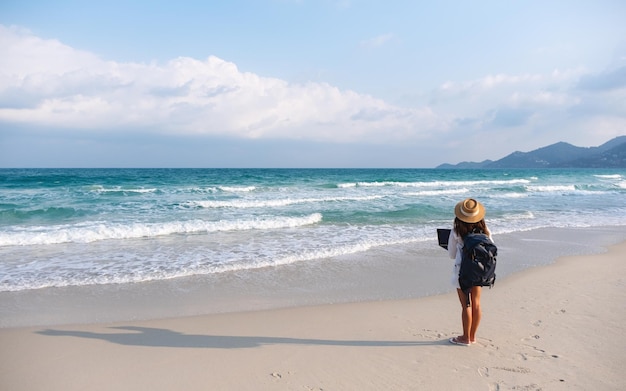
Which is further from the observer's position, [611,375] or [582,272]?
[582,272]

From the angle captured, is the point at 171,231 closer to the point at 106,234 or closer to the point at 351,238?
the point at 106,234

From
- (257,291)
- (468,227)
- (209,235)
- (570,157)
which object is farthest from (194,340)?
(570,157)

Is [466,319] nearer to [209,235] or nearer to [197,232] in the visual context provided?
[209,235]

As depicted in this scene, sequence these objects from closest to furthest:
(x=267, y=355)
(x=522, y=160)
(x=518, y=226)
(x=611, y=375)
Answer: (x=611, y=375) < (x=267, y=355) < (x=518, y=226) < (x=522, y=160)

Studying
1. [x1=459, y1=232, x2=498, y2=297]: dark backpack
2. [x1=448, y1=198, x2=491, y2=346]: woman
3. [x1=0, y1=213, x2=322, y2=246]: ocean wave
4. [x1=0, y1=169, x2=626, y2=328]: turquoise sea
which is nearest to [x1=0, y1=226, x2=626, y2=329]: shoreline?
[x1=0, y1=169, x2=626, y2=328]: turquoise sea

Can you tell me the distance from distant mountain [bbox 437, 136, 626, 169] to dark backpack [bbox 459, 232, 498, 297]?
138727mm

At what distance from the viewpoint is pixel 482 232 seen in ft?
13.8

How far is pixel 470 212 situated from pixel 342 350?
197 cm

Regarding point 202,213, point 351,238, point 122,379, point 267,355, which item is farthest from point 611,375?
point 202,213

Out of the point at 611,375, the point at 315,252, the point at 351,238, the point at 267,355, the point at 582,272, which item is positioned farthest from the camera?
the point at 351,238

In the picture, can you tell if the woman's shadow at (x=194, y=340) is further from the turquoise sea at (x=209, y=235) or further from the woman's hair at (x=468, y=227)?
the turquoise sea at (x=209, y=235)

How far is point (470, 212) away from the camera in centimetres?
413

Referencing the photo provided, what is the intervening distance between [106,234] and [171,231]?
182cm

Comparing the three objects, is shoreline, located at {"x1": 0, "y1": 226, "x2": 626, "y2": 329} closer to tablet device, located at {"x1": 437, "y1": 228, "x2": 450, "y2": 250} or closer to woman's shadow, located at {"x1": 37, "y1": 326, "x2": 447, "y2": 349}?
woman's shadow, located at {"x1": 37, "y1": 326, "x2": 447, "y2": 349}
